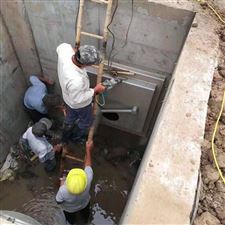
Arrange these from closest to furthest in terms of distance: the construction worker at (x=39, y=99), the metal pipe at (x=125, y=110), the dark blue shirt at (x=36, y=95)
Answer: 1. the metal pipe at (x=125, y=110)
2. the construction worker at (x=39, y=99)
3. the dark blue shirt at (x=36, y=95)

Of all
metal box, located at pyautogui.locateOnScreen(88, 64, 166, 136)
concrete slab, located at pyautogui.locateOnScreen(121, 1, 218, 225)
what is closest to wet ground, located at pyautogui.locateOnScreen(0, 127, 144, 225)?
metal box, located at pyautogui.locateOnScreen(88, 64, 166, 136)

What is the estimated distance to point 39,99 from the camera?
5516 mm

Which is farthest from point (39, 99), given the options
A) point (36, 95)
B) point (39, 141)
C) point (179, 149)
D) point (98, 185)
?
point (179, 149)

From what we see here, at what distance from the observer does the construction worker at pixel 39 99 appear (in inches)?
213

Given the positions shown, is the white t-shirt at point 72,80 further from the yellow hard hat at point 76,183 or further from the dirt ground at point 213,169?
the dirt ground at point 213,169

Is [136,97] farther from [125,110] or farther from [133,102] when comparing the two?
[125,110]

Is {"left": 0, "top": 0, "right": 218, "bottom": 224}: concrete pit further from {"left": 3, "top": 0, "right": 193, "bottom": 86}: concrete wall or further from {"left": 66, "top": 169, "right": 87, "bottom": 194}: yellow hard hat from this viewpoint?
Answer: {"left": 66, "top": 169, "right": 87, "bottom": 194}: yellow hard hat

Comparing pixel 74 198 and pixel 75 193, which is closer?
pixel 75 193

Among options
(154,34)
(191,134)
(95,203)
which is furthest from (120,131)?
(191,134)

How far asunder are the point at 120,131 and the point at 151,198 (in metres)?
3.48

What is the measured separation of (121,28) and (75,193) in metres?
2.39

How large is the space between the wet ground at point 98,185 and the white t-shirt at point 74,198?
35.9 inches

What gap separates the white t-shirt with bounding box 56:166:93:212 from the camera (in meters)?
4.11

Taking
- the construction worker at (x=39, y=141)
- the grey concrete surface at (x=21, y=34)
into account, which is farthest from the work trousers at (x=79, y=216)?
the grey concrete surface at (x=21, y=34)
